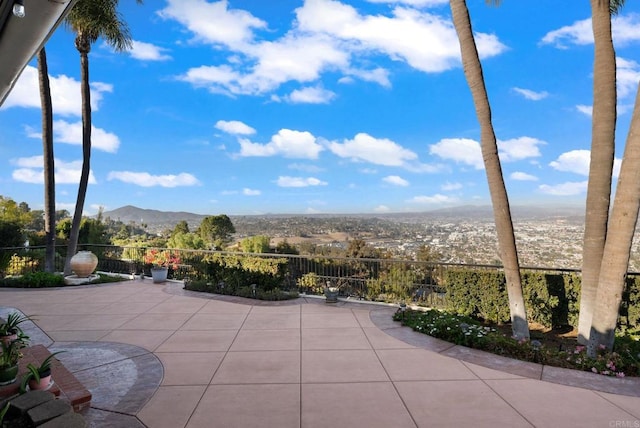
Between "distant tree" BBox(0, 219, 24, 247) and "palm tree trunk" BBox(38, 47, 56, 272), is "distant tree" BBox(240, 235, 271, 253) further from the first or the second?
"distant tree" BBox(0, 219, 24, 247)

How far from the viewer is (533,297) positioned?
6223 millimetres

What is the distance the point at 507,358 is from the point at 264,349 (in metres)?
3.07

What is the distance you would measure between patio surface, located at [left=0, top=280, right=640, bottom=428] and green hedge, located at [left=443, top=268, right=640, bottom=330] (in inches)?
71.7

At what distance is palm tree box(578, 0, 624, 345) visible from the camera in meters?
4.76

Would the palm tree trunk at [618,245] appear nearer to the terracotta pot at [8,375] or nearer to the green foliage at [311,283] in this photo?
the green foliage at [311,283]

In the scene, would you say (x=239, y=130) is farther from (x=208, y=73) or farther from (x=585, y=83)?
(x=585, y=83)

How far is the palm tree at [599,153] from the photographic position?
4.76m

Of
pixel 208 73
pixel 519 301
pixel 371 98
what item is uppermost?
pixel 371 98

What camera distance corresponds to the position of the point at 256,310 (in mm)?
6621

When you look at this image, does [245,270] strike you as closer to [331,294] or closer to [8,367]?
[331,294]

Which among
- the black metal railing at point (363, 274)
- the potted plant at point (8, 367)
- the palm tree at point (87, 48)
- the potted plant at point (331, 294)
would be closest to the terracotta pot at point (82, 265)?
the palm tree at point (87, 48)

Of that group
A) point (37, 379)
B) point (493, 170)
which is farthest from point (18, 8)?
point (493, 170)

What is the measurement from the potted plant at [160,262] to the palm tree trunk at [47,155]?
292cm

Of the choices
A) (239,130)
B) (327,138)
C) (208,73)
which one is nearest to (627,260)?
(208,73)
